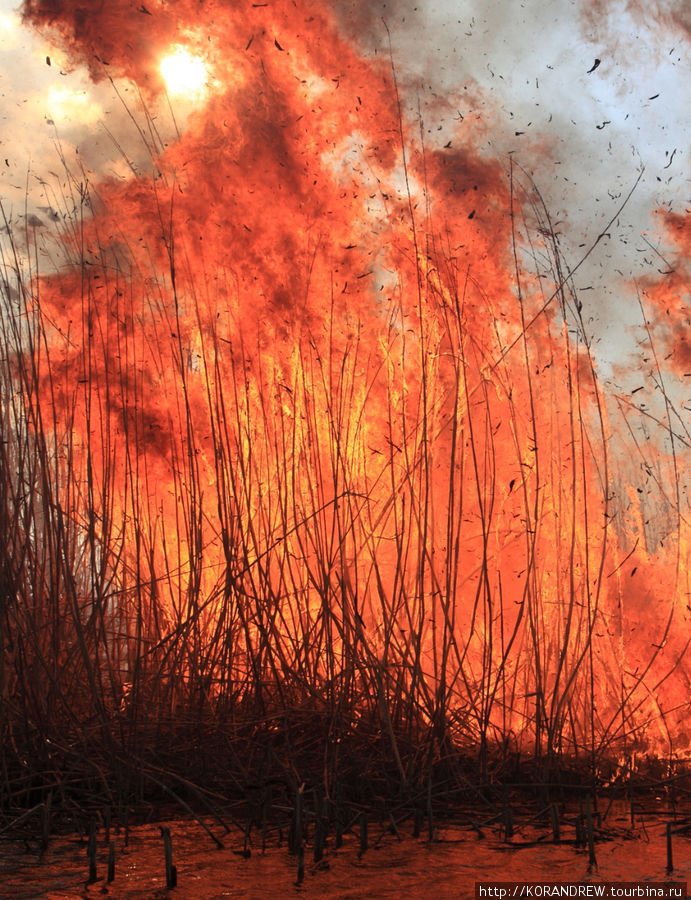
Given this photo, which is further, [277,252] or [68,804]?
[277,252]

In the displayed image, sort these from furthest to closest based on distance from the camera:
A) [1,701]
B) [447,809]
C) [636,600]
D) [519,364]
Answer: [636,600], [519,364], [1,701], [447,809]

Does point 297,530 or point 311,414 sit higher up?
point 311,414

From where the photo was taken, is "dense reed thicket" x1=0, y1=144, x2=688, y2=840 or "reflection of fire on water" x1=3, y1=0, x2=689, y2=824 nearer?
"dense reed thicket" x1=0, y1=144, x2=688, y2=840

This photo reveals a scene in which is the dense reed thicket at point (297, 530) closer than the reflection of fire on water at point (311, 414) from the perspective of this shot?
Yes

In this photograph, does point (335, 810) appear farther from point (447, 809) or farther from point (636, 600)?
point (636, 600)

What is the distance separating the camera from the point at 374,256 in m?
3.33

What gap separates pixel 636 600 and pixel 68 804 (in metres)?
2.58

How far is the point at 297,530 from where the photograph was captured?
113 inches

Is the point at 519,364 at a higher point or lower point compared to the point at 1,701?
higher

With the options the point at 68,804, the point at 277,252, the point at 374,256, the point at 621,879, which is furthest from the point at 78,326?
the point at 621,879

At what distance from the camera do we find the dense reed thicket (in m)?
2.48

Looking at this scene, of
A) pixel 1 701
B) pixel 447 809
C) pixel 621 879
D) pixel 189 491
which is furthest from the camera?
pixel 189 491

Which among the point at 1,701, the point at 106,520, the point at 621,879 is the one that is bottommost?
the point at 621,879

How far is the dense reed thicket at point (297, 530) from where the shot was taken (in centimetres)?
248
